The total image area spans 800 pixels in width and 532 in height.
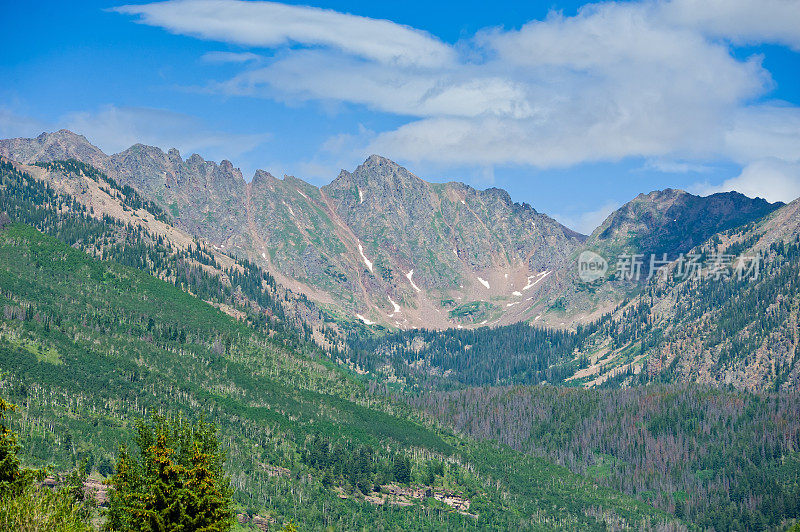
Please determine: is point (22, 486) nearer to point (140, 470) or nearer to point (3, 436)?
point (3, 436)

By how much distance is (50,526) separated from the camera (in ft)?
206

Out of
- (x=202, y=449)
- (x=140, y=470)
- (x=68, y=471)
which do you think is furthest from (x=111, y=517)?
(x=68, y=471)

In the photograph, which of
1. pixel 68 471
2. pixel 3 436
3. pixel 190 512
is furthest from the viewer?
pixel 68 471

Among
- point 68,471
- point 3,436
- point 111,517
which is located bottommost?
point 68,471

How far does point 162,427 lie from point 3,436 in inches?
510

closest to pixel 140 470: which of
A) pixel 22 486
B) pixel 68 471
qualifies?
pixel 22 486

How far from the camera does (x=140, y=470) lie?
75062mm

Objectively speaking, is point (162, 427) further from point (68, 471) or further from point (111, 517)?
point (68, 471)

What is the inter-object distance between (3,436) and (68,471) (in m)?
146

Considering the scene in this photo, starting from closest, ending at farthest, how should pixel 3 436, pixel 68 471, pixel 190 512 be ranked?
pixel 190 512
pixel 3 436
pixel 68 471

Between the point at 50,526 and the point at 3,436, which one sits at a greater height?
the point at 3,436

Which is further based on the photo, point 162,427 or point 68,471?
point 68,471

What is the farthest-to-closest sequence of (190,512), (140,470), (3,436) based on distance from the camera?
1. (140,470)
2. (3,436)
3. (190,512)

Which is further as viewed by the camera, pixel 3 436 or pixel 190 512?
pixel 3 436
